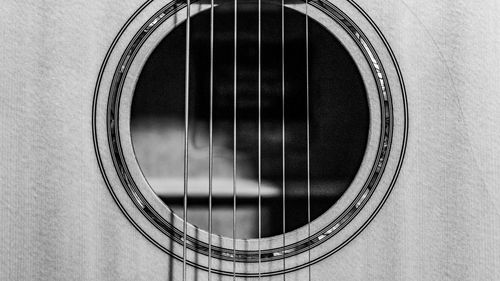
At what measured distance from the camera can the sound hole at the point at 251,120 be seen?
24.9 inches

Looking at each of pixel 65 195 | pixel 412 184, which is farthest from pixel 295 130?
pixel 65 195

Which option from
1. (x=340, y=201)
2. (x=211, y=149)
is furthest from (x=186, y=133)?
(x=340, y=201)

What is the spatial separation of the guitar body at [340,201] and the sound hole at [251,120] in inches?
0.7

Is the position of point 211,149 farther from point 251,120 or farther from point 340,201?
point 340,201

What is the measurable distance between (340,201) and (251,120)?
15 cm

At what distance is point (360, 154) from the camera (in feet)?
2.14

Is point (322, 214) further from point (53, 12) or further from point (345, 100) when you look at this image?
point (53, 12)

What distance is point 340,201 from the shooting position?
25.5 inches

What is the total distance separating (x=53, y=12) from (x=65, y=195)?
215 mm

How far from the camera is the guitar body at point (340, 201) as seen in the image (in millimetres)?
618

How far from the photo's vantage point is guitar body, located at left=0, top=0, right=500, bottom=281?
62cm

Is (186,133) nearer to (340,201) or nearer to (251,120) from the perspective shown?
(251,120)

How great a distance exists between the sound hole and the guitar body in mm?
18

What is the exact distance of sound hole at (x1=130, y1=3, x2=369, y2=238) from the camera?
2.08 feet
